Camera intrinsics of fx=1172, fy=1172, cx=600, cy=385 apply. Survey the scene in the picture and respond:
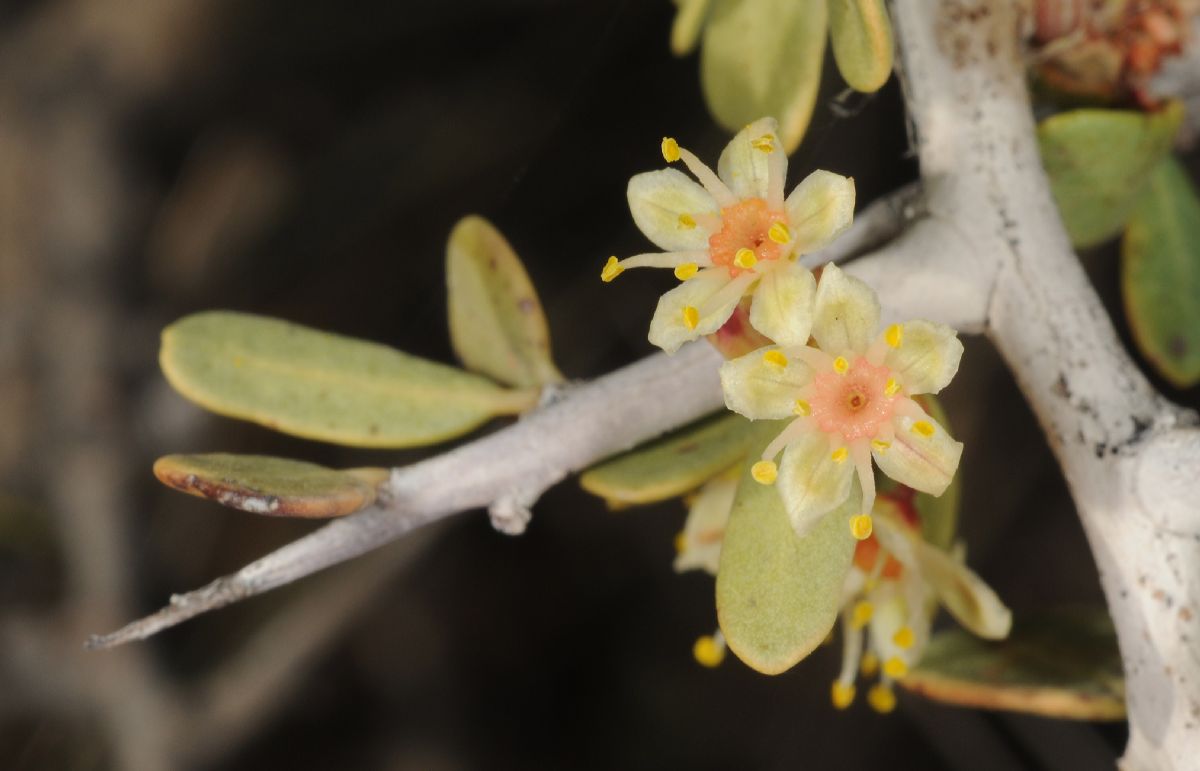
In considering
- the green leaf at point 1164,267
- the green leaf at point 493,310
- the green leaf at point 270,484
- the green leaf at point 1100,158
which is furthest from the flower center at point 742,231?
the green leaf at point 1164,267

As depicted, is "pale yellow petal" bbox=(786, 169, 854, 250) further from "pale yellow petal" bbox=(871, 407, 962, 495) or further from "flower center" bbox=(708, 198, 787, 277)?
"pale yellow petal" bbox=(871, 407, 962, 495)

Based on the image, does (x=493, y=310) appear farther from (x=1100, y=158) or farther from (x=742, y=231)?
(x=1100, y=158)

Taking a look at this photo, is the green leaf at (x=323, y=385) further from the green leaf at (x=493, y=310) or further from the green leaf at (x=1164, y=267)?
the green leaf at (x=1164, y=267)

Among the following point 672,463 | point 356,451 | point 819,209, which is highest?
point 819,209

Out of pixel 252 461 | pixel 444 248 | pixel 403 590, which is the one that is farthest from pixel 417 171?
pixel 252 461

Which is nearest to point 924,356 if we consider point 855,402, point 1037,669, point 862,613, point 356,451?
point 855,402
